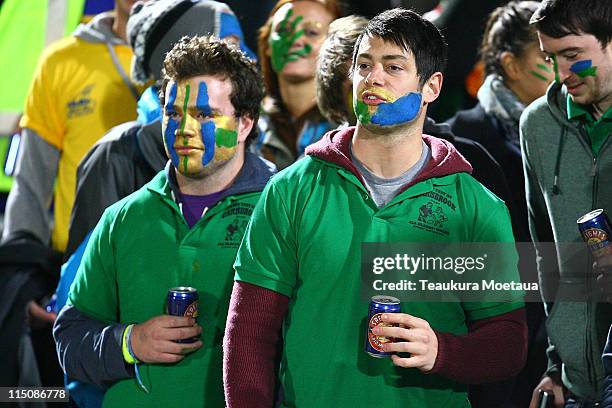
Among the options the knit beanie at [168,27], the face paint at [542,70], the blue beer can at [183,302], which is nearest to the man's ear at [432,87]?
the blue beer can at [183,302]

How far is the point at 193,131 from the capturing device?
330cm

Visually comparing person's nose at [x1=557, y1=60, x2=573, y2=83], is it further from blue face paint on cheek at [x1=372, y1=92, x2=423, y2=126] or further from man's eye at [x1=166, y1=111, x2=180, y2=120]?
man's eye at [x1=166, y1=111, x2=180, y2=120]

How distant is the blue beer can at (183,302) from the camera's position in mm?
3090

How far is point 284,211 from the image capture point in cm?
293

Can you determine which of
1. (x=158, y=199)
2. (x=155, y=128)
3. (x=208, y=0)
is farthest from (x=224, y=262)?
(x=208, y=0)

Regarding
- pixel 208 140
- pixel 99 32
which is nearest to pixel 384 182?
pixel 208 140

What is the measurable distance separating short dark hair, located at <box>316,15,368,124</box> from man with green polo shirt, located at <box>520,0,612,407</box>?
23.2 inches

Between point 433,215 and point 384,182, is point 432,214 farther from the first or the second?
point 384,182

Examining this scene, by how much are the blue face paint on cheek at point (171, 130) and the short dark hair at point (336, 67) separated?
0.65 meters

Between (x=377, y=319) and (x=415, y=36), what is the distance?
74 centimetres

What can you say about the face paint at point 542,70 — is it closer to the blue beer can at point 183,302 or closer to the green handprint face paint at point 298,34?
the green handprint face paint at point 298,34

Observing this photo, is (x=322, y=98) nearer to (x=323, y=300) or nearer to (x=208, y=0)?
(x=208, y=0)

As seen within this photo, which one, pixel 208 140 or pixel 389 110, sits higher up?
pixel 389 110

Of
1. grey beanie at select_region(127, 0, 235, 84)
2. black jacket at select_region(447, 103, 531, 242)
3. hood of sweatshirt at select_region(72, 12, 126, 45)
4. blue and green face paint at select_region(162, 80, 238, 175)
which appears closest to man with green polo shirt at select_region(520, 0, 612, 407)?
black jacket at select_region(447, 103, 531, 242)
